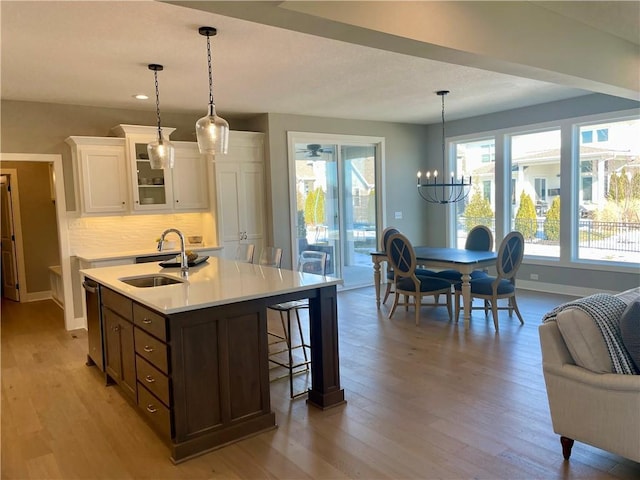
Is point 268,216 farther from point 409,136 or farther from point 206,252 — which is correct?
point 409,136

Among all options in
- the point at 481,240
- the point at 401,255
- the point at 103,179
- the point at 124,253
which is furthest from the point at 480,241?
the point at 103,179

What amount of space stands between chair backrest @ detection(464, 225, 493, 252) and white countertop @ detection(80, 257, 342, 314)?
3.33 meters

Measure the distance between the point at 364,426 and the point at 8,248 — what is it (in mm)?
7114

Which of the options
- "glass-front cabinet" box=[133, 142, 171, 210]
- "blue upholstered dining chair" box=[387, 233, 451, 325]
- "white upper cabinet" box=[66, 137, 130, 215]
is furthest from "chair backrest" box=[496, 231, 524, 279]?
"white upper cabinet" box=[66, 137, 130, 215]

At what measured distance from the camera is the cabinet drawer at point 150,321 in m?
2.65

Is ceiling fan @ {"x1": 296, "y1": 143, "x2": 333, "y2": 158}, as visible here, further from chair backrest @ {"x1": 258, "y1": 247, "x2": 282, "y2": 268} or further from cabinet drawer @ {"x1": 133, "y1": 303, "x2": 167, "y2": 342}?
cabinet drawer @ {"x1": 133, "y1": 303, "x2": 167, "y2": 342}

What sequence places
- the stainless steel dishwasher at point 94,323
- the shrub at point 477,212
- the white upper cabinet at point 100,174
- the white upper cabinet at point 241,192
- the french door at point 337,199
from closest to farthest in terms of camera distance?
the stainless steel dishwasher at point 94,323, the white upper cabinet at point 100,174, the white upper cabinet at point 241,192, the french door at point 337,199, the shrub at point 477,212

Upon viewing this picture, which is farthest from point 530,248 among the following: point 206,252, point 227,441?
point 227,441

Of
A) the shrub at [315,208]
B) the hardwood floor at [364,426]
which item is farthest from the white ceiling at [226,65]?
the hardwood floor at [364,426]

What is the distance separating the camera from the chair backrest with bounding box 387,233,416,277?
17.0 feet

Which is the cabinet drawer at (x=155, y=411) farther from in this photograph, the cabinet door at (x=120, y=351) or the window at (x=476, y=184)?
the window at (x=476, y=184)

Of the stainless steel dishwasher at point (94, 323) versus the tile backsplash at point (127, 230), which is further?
the tile backsplash at point (127, 230)

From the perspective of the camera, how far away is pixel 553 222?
21.8 ft

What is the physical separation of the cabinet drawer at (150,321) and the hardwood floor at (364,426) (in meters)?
0.67
